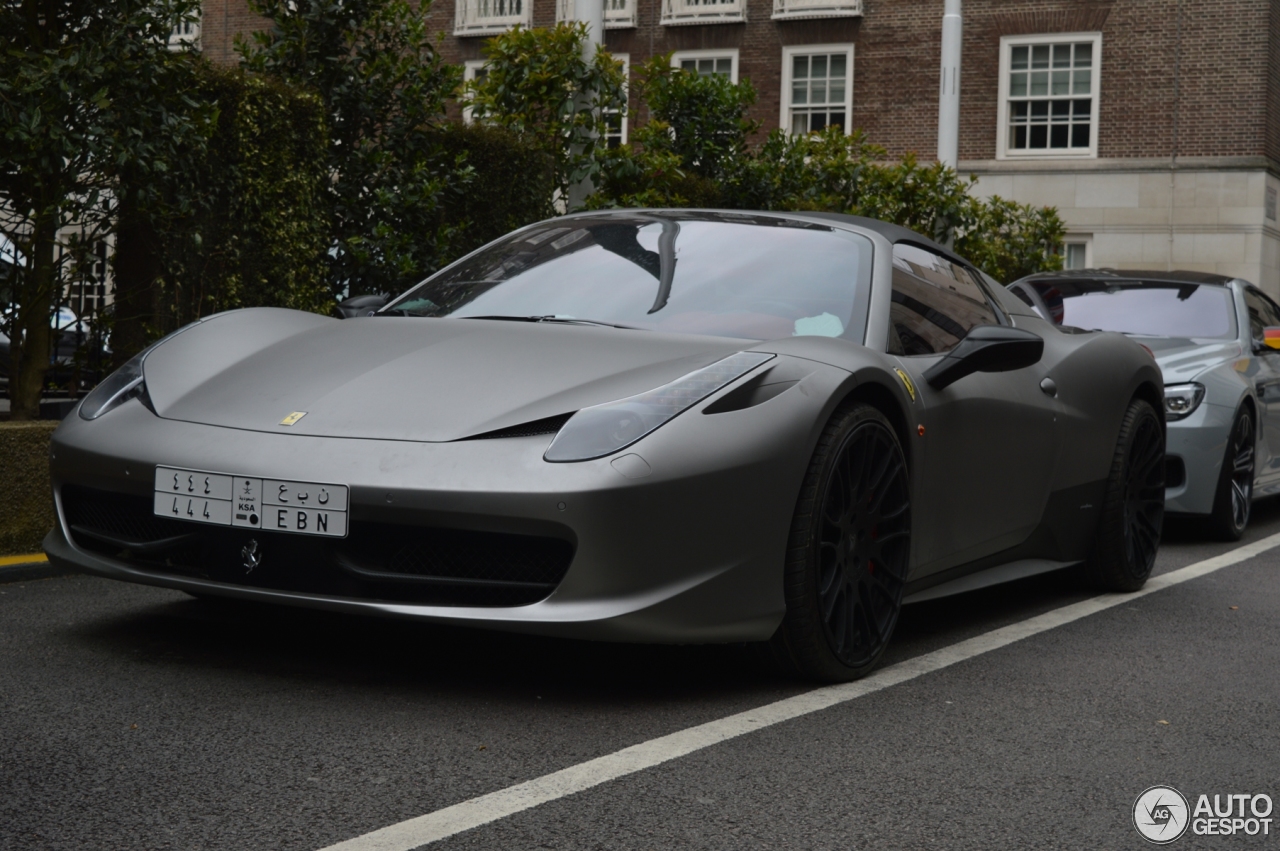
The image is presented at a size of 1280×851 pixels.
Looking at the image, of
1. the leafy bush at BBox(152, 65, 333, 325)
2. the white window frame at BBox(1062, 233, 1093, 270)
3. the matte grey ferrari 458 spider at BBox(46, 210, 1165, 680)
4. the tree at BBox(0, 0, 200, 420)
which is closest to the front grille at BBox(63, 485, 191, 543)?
the matte grey ferrari 458 spider at BBox(46, 210, 1165, 680)

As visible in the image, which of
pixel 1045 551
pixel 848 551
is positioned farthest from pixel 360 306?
pixel 1045 551

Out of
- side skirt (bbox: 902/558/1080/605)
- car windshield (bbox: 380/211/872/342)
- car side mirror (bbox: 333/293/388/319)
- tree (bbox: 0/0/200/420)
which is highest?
tree (bbox: 0/0/200/420)

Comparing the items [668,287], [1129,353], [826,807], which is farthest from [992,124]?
[826,807]

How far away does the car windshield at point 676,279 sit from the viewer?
14.2 feet

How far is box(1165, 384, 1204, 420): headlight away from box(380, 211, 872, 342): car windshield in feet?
11.4

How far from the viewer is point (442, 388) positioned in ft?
12.2

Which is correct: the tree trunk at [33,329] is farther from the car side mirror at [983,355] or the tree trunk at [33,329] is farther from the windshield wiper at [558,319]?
the car side mirror at [983,355]

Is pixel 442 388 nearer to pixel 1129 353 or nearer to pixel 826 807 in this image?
pixel 826 807

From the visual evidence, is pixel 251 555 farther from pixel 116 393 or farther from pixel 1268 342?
pixel 1268 342

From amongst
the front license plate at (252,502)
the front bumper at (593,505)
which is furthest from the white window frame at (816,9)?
the front license plate at (252,502)

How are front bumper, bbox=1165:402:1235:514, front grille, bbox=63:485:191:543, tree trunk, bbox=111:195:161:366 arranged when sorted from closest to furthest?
front grille, bbox=63:485:191:543 < tree trunk, bbox=111:195:161:366 < front bumper, bbox=1165:402:1235:514

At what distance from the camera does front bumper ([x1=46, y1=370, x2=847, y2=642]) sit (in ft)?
11.1

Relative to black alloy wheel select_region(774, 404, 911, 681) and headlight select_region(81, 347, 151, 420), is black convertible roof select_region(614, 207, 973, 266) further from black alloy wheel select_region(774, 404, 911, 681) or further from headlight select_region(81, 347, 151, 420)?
headlight select_region(81, 347, 151, 420)

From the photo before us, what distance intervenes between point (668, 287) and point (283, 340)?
3.60ft
